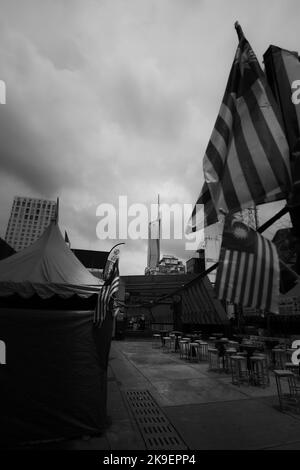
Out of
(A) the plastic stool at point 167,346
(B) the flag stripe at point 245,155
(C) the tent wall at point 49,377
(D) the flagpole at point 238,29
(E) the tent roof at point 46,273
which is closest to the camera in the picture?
(B) the flag stripe at point 245,155

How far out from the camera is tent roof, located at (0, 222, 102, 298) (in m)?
4.71

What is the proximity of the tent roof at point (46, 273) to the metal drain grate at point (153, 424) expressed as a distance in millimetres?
2799

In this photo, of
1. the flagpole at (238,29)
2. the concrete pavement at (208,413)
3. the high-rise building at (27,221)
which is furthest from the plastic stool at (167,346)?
the high-rise building at (27,221)

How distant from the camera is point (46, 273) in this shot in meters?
5.30

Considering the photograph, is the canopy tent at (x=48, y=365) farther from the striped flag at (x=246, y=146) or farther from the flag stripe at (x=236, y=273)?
the striped flag at (x=246, y=146)

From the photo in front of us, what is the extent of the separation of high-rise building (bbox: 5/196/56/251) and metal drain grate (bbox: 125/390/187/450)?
7945 centimetres

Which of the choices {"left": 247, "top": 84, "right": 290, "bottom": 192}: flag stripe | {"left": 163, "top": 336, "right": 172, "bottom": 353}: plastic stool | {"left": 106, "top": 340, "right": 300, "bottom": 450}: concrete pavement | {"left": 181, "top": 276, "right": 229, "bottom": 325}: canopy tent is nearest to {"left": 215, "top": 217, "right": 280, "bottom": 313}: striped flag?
{"left": 247, "top": 84, "right": 290, "bottom": 192}: flag stripe

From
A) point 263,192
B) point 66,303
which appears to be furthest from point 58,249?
point 263,192

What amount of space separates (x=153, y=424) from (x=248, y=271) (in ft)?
14.2

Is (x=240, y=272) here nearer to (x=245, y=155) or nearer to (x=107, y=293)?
(x=245, y=155)

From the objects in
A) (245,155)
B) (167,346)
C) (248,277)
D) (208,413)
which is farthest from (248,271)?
(167,346)

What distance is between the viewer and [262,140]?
331 centimetres

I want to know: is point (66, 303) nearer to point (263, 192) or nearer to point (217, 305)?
point (217, 305)

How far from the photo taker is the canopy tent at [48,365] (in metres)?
4.22
